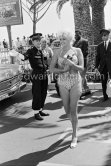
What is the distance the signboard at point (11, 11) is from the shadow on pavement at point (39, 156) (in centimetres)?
842

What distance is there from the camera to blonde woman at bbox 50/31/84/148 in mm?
5116

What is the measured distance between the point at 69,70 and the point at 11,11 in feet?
27.7

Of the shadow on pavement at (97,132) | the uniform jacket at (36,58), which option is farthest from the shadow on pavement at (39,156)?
the uniform jacket at (36,58)

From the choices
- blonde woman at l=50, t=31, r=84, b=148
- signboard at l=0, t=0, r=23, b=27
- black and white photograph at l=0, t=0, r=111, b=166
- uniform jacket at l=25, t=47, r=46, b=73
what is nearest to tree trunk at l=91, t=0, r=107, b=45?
black and white photograph at l=0, t=0, r=111, b=166

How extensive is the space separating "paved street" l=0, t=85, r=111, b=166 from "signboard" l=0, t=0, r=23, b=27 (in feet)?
18.3

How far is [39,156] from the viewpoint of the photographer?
512 centimetres

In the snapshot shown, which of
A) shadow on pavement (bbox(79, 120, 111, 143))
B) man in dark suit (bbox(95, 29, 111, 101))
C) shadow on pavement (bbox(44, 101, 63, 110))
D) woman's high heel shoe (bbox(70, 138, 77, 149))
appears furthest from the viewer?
shadow on pavement (bbox(44, 101, 63, 110))

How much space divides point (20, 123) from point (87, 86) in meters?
2.63

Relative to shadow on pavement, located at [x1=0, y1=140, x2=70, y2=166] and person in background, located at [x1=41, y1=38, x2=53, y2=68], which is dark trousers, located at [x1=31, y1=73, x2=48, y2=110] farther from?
shadow on pavement, located at [x1=0, y1=140, x2=70, y2=166]

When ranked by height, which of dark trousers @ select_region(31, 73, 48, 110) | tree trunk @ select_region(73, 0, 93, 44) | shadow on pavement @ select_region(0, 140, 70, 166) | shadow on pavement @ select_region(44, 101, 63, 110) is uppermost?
tree trunk @ select_region(73, 0, 93, 44)

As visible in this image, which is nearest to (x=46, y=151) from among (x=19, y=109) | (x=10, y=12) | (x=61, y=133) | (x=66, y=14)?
(x=61, y=133)

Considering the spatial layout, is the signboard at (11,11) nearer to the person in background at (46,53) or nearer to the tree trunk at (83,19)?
the tree trunk at (83,19)

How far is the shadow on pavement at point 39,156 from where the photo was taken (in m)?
4.92

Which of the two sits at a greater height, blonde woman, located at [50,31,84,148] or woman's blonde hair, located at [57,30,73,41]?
woman's blonde hair, located at [57,30,73,41]
